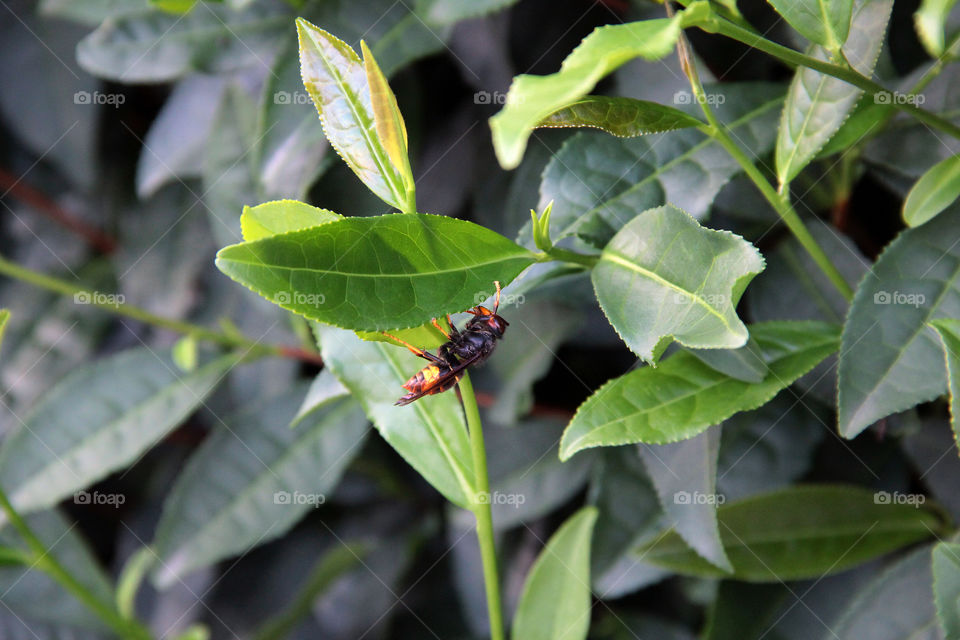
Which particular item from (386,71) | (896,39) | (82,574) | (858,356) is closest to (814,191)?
(896,39)

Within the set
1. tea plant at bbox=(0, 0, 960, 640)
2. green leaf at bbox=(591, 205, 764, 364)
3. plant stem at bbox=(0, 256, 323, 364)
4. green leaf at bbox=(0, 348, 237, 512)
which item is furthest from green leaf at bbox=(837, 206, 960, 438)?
green leaf at bbox=(0, 348, 237, 512)

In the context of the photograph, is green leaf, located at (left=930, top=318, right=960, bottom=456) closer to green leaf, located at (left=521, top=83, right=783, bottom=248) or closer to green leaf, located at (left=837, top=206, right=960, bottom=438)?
green leaf, located at (left=837, top=206, right=960, bottom=438)

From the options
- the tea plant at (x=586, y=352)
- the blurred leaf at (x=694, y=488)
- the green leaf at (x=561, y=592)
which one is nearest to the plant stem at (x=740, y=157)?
the tea plant at (x=586, y=352)

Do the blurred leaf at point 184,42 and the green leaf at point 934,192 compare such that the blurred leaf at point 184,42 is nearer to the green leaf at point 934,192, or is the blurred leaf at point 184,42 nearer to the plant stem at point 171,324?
the plant stem at point 171,324

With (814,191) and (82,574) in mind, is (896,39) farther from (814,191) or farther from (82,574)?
(82,574)

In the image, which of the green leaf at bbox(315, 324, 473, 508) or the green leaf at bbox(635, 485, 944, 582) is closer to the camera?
the green leaf at bbox(315, 324, 473, 508)

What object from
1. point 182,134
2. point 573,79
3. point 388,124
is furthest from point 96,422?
point 573,79

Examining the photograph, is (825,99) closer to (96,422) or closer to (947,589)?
(947,589)
